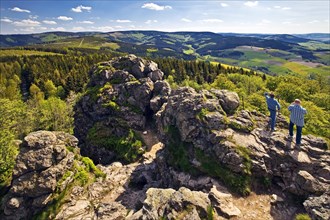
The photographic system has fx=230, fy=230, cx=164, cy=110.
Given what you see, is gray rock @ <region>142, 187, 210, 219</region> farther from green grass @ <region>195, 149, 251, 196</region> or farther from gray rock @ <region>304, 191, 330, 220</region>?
gray rock @ <region>304, 191, 330, 220</region>

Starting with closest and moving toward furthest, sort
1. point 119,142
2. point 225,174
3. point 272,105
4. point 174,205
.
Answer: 1. point 174,205
2. point 225,174
3. point 272,105
4. point 119,142

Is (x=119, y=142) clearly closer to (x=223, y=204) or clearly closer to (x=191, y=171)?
(x=191, y=171)

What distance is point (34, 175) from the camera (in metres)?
28.1

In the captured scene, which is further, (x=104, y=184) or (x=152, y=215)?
(x=104, y=184)

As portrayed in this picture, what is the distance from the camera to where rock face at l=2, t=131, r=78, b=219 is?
27.0 metres

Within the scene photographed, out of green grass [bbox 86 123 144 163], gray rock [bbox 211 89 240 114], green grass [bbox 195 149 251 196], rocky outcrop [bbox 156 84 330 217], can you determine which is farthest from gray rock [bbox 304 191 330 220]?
green grass [bbox 86 123 144 163]

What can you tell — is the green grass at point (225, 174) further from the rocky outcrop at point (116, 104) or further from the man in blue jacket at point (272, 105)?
the rocky outcrop at point (116, 104)

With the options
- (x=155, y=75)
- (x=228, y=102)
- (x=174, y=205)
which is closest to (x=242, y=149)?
(x=228, y=102)

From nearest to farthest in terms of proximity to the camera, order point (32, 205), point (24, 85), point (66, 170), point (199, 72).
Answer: point (32, 205) → point (66, 170) → point (199, 72) → point (24, 85)

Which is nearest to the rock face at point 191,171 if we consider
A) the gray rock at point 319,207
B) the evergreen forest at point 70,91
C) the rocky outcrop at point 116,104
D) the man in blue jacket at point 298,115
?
the gray rock at point 319,207

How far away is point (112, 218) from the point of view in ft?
85.1

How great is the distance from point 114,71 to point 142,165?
1092 inches

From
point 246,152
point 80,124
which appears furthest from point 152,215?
point 80,124

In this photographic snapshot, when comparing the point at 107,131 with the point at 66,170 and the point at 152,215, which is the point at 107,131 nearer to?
the point at 66,170
